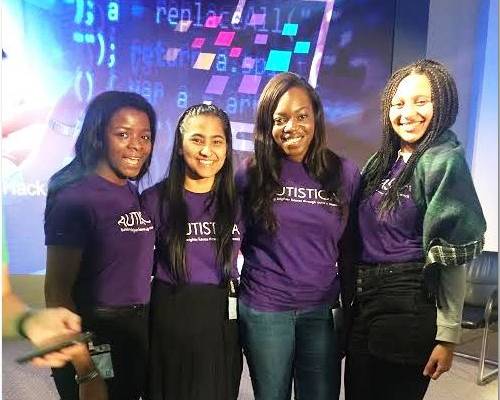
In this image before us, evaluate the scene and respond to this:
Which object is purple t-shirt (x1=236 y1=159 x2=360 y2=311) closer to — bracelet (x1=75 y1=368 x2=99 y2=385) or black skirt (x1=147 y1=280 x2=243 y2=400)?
black skirt (x1=147 y1=280 x2=243 y2=400)

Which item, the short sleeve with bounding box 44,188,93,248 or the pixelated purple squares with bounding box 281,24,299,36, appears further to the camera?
the pixelated purple squares with bounding box 281,24,299,36

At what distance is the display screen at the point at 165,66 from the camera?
56.0 inches

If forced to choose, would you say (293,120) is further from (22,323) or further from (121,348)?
(22,323)

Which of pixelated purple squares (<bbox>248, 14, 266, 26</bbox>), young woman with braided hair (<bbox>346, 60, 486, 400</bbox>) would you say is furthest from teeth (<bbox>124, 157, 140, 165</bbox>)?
young woman with braided hair (<bbox>346, 60, 486, 400</bbox>)

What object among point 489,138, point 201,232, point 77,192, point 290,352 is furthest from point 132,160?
point 489,138

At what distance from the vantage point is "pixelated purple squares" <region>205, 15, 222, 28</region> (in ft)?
4.79

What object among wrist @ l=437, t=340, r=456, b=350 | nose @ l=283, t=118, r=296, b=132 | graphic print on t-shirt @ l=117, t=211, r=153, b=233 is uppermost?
nose @ l=283, t=118, r=296, b=132

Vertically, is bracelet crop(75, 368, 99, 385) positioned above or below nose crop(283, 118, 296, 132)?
below

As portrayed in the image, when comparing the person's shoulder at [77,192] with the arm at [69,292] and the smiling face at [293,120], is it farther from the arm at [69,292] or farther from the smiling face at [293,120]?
the smiling face at [293,120]

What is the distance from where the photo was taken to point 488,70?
4.73 feet

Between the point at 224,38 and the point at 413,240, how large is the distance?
84 cm

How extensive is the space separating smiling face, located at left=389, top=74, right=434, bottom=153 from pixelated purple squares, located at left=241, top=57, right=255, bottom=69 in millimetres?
444

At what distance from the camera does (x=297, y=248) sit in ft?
4.57

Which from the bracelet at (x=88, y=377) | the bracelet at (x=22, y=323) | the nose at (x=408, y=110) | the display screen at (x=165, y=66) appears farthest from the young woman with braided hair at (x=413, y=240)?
the bracelet at (x=22, y=323)
